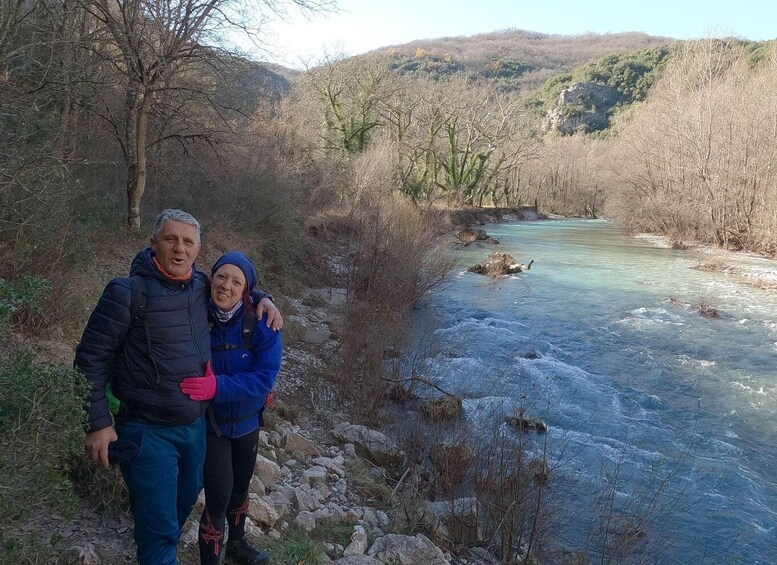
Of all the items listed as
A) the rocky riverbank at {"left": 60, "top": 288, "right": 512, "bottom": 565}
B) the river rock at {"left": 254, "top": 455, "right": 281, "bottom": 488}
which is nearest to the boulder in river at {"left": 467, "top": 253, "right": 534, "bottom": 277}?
the rocky riverbank at {"left": 60, "top": 288, "right": 512, "bottom": 565}

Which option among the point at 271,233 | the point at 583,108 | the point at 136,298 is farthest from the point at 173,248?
the point at 583,108

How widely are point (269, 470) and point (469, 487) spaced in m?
2.31

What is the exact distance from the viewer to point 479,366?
33.1 feet

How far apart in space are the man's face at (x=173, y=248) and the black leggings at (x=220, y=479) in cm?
90

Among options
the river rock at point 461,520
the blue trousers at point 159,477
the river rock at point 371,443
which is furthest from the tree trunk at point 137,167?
the blue trousers at point 159,477

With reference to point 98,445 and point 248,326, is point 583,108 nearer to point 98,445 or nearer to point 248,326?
point 248,326

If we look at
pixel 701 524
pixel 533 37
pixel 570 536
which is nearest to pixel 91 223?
pixel 570 536

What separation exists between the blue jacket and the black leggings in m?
0.09

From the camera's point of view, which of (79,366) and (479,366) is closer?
(79,366)

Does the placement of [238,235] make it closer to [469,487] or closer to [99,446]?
[469,487]

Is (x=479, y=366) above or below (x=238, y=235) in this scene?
below

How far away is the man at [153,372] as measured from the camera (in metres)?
2.29

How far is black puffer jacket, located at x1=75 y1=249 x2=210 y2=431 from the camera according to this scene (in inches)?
89.7

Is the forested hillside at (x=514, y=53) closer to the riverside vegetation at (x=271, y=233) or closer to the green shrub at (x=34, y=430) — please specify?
the riverside vegetation at (x=271, y=233)
